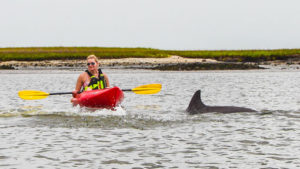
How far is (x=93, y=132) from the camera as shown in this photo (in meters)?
11.9

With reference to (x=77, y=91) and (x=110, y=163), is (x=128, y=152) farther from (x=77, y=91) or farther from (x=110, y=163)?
(x=77, y=91)

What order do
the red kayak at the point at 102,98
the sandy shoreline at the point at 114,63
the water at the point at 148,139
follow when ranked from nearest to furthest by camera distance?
the water at the point at 148,139
the red kayak at the point at 102,98
the sandy shoreline at the point at 114,63

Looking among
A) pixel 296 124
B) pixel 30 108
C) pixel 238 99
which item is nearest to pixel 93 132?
pixel 296 124

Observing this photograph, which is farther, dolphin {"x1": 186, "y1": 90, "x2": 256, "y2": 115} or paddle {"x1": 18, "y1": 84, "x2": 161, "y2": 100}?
paddle {"x1": 18, "y1": 84, "x2": 161, "y2": 100}

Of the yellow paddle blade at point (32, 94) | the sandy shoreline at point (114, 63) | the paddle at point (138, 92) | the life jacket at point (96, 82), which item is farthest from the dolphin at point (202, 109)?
the sandy shoreline at point (114, 63)

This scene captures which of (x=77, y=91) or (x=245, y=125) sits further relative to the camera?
(x=77, y=91)

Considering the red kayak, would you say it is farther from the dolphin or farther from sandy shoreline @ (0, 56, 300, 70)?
sandy shoreline @ (0, 56, 300, 70)

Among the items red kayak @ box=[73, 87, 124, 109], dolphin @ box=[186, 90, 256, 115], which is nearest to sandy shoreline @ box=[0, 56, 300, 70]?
dolphin @ box=[186, 90, 256, 115]

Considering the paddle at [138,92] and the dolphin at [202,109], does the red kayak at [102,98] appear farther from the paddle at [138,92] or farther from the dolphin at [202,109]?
the dolphin at [202,109]

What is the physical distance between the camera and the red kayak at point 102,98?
1446cm

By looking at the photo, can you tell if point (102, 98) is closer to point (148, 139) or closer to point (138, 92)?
point (138, 92)

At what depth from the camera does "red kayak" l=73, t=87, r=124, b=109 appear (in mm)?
14462

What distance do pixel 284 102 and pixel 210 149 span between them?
10809 mm

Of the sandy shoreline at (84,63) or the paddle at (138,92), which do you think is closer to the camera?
the paddle at (138,92)
